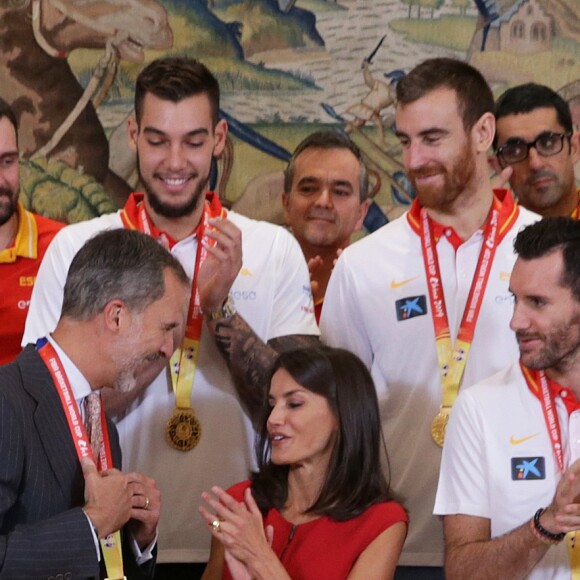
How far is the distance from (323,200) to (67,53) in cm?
181

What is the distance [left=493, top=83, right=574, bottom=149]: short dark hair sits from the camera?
18.2 feet

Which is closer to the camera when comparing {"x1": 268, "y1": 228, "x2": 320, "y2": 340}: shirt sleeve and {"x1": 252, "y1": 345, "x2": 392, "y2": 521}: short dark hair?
{"x1": 252, "y1": 345, "x2": 392, "y2": 521}: short dark hair

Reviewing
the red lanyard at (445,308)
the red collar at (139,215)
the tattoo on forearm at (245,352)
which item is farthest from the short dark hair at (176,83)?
the red lanyard at (445,308)

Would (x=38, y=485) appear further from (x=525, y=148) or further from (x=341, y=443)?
(x=525, y=148)

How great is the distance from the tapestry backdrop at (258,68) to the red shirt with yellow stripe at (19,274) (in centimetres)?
141

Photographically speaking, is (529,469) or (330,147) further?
(330,147)

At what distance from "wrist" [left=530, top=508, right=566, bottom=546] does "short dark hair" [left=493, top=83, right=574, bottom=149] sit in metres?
2.31

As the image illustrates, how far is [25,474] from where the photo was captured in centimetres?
336

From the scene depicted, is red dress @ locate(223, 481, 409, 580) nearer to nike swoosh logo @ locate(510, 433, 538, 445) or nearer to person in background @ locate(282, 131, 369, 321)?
nike swoosh logo @ locate(510, 433, 538, 445)

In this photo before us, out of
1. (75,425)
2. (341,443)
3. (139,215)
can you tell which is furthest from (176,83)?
(75,425)

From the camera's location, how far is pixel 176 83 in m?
4.61

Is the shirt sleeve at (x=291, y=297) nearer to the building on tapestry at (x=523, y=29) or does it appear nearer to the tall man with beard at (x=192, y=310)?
the tall man with beard at (x=192, y=310)

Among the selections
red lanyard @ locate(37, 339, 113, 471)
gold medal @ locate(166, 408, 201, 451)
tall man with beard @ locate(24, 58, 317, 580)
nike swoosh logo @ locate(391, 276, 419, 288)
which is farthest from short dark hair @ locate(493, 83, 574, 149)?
red lanyard @ locate(37, 339, 113, 471)

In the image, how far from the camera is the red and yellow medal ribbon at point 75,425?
3465 millimetres
